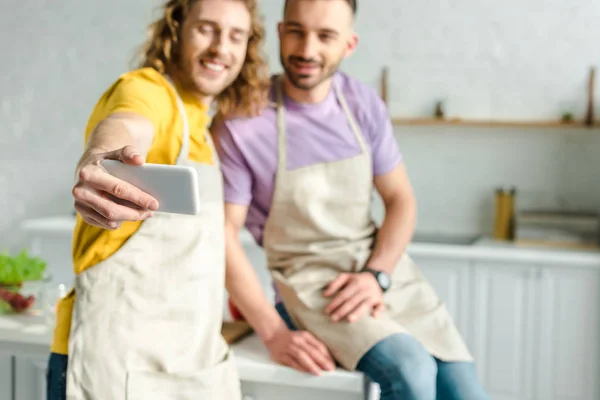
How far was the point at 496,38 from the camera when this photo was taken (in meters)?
3.52

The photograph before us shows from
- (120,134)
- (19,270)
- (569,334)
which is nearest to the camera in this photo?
(120,134)

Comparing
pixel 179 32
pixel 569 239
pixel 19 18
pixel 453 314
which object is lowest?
pixel 453 314

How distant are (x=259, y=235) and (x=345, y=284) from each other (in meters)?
0.23

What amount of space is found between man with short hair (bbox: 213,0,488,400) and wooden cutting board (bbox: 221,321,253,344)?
11 cm

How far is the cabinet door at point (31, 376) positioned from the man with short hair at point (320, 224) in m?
0.46

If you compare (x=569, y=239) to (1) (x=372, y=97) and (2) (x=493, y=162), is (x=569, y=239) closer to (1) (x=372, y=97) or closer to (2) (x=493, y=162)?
(2) (x=493, y=162)

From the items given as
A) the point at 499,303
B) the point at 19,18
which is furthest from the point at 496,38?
the point at 19,18

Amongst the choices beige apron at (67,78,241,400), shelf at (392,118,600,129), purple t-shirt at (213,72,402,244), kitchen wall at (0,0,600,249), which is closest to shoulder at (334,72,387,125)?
purple t-shirt at (213,72,402,244)

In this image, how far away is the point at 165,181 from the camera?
38.3 inches

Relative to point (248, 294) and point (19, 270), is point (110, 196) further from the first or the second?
point (19, 270)

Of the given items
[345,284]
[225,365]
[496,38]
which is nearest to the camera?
[225,365]

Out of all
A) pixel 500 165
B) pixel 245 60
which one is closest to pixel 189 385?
pixel 245 60

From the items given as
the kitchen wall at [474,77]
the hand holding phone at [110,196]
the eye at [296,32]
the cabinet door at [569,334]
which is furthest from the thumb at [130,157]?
the kitchen wall at [474,77]

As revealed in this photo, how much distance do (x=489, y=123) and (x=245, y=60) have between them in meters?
1.96
